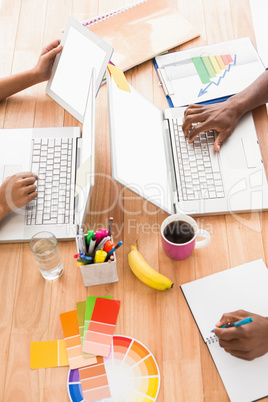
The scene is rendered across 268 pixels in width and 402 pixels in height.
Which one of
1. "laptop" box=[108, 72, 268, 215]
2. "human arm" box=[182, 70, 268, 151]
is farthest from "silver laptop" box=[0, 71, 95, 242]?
"human arm" box=[182, 70, 268, 151]

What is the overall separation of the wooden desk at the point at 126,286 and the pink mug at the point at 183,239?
0.14ft

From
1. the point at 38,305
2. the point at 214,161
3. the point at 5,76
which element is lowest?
the point at 38,305

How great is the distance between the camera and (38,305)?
104cm

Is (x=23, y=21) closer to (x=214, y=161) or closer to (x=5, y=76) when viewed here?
(x=5, y=76)

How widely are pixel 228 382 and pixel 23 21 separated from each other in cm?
138

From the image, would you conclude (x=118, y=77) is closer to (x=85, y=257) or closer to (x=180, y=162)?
(x=180, y=162)

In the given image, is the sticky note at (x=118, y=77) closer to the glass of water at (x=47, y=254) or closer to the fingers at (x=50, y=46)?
the fingers at (x=50, y=46)

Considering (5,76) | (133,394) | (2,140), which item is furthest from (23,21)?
(133,394)

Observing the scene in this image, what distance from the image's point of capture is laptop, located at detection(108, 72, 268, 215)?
1073 millimetres

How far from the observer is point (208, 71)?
139cm

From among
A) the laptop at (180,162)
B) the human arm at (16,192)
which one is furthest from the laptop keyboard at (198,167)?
the human arm at (16,192)

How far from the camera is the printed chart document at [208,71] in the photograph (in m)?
1.35

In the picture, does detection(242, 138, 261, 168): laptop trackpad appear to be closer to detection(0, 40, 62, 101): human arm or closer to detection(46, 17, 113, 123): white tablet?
detection(46, 17, 113, 123): white tablet

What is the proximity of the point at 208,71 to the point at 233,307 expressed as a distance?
0.79m
